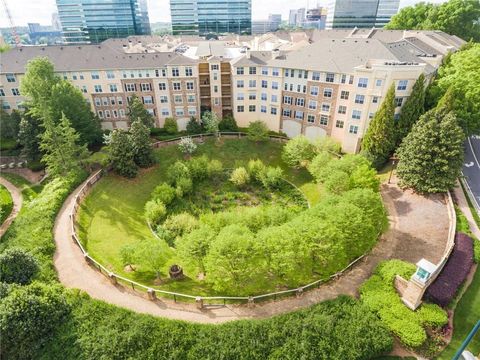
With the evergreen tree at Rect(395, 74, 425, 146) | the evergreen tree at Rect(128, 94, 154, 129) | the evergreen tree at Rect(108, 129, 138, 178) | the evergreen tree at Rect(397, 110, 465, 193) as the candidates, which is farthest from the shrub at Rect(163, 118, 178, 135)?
the evergreen tree at Rect(397, 110, 465, 193)

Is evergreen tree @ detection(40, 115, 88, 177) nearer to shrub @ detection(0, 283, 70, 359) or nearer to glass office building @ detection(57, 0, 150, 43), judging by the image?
shrub @ detection(0, 283, 70, 359)

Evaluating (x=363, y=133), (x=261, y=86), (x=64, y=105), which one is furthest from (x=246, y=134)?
(x=64, y=105)

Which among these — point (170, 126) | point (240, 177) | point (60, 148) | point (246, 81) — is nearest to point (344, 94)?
point (246, 81)

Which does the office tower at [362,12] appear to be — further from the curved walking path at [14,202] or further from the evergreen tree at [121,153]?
the curved walking path at [14,202]

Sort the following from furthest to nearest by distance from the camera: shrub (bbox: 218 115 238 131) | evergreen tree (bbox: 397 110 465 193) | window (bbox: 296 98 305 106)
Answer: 1. shrub (bbox: 218 115 238 131)
2. window (bbox: 296 98 305 106)
3. evergreen tree (bbox: 397 110 465 193)

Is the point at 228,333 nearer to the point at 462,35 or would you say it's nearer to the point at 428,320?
the point at 428,320

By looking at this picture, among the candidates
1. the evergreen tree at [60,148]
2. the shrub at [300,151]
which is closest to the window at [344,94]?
the shrub at [300,151]
